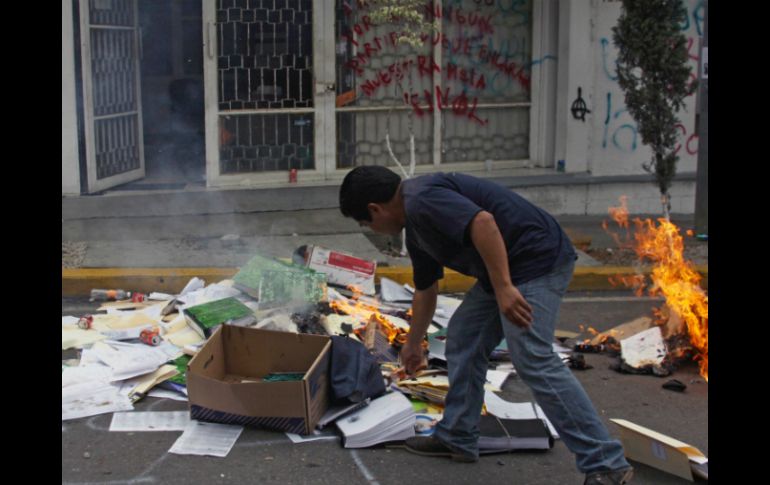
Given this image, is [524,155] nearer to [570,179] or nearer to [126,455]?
[570,179]

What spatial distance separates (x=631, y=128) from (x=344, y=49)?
136 inches

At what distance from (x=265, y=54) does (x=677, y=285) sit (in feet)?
17.9

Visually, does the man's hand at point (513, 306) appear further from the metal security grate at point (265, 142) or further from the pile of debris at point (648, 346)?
the metal security grate at point (265, 142)

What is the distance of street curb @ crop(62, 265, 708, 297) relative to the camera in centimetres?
752

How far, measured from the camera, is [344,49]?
10273 mm

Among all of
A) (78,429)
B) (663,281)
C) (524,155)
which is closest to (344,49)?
(524,155)

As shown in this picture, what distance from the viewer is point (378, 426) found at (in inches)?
181

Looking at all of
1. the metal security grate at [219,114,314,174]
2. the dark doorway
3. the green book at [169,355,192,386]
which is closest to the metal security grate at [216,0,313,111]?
the metal security grate at [219,114,314,174]

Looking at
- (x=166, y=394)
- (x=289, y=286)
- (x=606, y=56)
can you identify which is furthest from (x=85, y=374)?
(x=606, y=56)

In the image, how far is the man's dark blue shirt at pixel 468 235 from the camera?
3811 millimetres

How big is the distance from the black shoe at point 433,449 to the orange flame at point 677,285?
204 centimetres

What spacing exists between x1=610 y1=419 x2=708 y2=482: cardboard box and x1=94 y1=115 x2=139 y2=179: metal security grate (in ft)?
23.5

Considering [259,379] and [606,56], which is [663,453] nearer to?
[259,379]

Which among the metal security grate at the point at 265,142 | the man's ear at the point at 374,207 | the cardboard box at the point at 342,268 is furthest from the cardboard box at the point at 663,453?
the metal security grate at the point at 265,142
